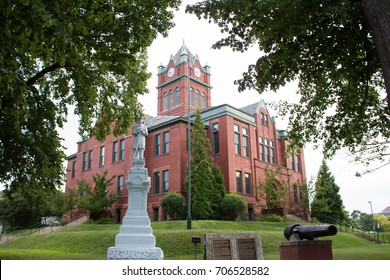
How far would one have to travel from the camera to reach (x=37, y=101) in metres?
17.0

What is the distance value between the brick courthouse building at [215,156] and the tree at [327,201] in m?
2.53

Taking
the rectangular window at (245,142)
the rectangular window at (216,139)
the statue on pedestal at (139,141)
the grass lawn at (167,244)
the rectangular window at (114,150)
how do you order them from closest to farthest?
the statue on pedestal at (139,141) → the grass lawn at (167,244) → the rectangular window at (216,139) → the rectangular window at (245,142) → the rectangular window at (114,150)

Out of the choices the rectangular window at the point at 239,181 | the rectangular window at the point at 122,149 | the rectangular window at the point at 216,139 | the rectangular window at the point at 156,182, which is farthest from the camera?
the rectangular window at the point at 122,149

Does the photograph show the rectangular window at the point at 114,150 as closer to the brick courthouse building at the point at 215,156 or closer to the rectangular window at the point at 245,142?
the brick courthouse building at the point at 215,156

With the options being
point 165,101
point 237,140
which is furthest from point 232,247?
point 165,101

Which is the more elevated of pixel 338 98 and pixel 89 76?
pixel 89 76

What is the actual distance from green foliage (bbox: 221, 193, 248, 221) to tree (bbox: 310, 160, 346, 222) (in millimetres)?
12126

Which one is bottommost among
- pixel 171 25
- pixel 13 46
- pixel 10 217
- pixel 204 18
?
pixel 10 217

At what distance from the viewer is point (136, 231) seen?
48.2ft

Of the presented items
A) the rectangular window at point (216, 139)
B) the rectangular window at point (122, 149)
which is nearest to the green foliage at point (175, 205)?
the rectangular window at point (216, 139)

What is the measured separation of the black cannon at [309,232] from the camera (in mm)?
8156

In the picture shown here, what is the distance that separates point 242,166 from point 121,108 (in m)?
18.7

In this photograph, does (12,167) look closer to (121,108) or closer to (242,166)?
(121,108)

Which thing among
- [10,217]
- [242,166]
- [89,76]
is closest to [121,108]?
[89,76]
